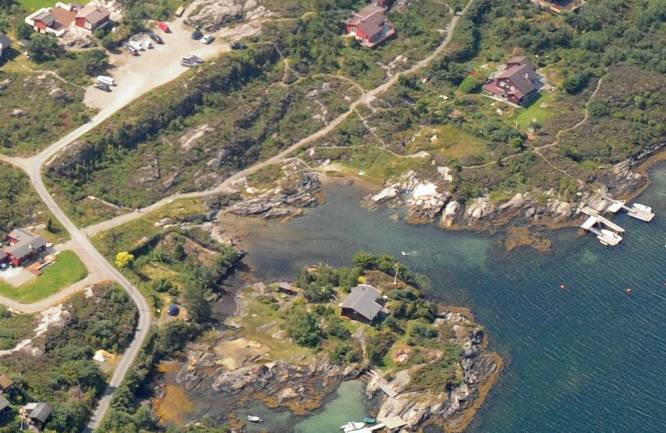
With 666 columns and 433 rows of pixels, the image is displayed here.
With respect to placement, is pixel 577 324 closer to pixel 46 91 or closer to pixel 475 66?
pixel 475 66

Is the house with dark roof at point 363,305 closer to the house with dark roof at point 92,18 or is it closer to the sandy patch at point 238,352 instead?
the sandy patch at point 238,352

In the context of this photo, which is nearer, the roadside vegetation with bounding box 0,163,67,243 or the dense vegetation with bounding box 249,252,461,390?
the dense vegetation with bounding box 249,252,461,390

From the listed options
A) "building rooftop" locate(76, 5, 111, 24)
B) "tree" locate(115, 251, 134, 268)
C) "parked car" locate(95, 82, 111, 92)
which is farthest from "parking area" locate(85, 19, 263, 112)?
"tree" locate(115, 251, 134, 268)

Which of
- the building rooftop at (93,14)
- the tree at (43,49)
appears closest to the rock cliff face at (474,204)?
the building rooftop at (93,14)

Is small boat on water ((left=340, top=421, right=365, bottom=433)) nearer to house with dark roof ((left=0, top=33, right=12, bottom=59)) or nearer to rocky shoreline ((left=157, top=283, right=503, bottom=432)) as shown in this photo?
rocky shoreline ((left=157, top=283, right=503, bottom=432))

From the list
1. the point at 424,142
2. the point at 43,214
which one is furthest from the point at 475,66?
the point at 43,214

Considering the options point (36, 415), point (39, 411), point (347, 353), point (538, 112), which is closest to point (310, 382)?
point (347, 353)
